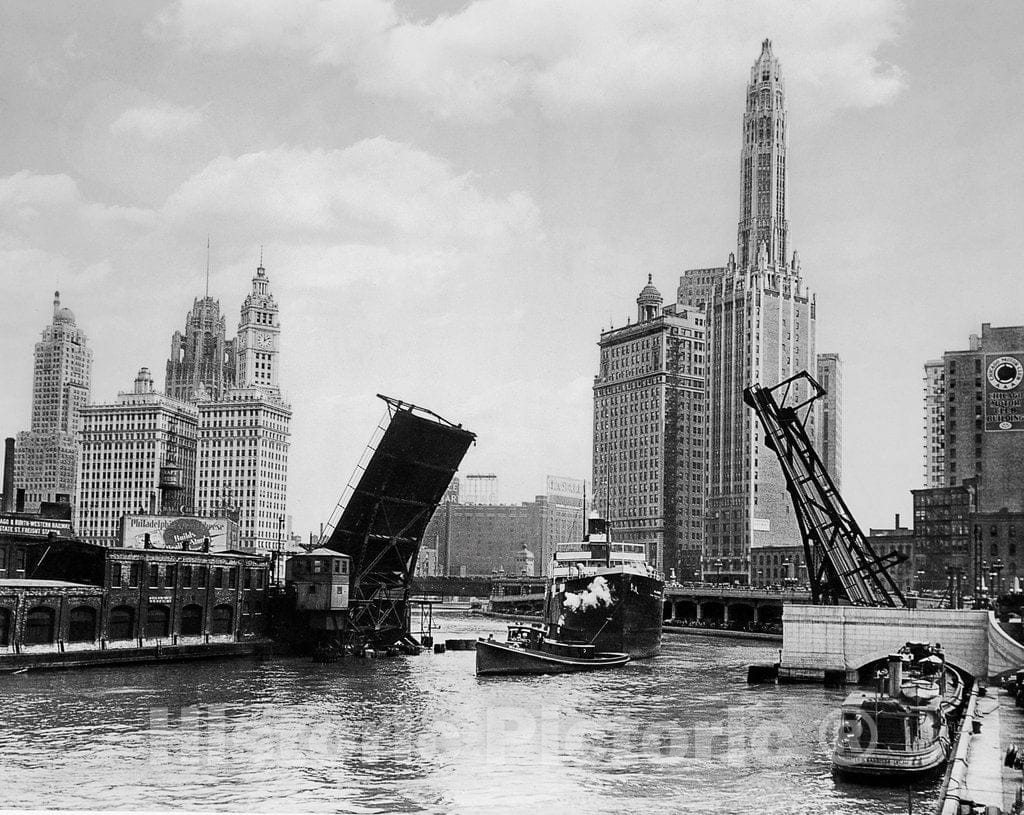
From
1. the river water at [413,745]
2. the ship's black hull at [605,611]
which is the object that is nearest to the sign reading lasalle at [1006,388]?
the ship's black hull at [605,611]

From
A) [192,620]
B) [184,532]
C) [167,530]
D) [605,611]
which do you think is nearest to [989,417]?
[605,611]

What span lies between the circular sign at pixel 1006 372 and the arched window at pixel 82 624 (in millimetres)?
45767

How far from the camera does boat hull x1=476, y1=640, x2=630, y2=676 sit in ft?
185

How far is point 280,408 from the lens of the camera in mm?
110375

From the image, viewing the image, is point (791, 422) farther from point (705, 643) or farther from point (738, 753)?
point (705, 643)

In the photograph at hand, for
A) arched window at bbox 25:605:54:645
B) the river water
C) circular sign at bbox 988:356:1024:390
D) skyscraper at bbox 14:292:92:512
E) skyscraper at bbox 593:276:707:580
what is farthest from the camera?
skyscraper at bbox 593:276:707:580

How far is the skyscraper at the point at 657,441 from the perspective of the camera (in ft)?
550

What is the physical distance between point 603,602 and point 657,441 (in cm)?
10296

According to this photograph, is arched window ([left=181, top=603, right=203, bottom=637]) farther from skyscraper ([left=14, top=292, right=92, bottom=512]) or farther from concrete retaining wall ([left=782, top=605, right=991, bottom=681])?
concrete retaining wall ([left=782, top=605, right=991, bottom=681])

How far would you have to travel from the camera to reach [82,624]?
5438 centimetres

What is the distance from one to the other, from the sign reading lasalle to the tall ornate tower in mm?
99394

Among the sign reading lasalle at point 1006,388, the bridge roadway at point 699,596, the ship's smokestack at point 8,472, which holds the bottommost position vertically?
the bridge roadway at point 699,596

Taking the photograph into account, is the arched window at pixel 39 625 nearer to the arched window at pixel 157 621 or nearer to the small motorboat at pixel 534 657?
the arched window at pixel 157 621

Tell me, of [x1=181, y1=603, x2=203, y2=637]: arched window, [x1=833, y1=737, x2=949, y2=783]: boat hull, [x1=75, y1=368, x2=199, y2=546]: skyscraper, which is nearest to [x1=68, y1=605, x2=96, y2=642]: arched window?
[x1=181, y1=603, x2=203, y2=637]: arched window
